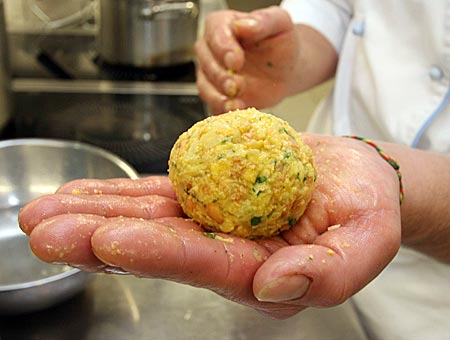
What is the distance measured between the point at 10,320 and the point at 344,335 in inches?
22.3

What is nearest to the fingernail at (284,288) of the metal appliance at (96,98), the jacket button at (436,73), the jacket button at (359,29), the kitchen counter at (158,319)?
the kitchen counter at (158,319)

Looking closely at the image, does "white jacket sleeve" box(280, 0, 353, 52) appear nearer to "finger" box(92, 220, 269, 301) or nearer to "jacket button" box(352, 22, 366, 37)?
"jacket button" box(352, 22, 366, 37)

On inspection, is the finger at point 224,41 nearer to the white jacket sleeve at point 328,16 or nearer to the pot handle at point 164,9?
the white jacket sleeve at point 328,16

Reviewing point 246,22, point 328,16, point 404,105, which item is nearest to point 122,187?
point 246,22

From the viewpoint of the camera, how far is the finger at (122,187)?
75 centimetres

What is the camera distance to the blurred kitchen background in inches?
56.8

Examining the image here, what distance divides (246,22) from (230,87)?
0.40 feet

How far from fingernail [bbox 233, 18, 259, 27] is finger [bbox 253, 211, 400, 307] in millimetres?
477

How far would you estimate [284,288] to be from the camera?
565 millimetres

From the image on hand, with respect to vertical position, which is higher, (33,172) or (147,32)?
(147,32)

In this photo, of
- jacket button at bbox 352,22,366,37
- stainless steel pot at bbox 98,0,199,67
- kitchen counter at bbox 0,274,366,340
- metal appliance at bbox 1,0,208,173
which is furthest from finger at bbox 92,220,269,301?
stainless steel pot at bbox 98,0,199,67

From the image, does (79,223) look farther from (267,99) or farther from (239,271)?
(267,99)

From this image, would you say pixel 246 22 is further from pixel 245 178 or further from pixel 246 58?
pixel 245 178

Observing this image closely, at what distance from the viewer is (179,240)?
59 cm
